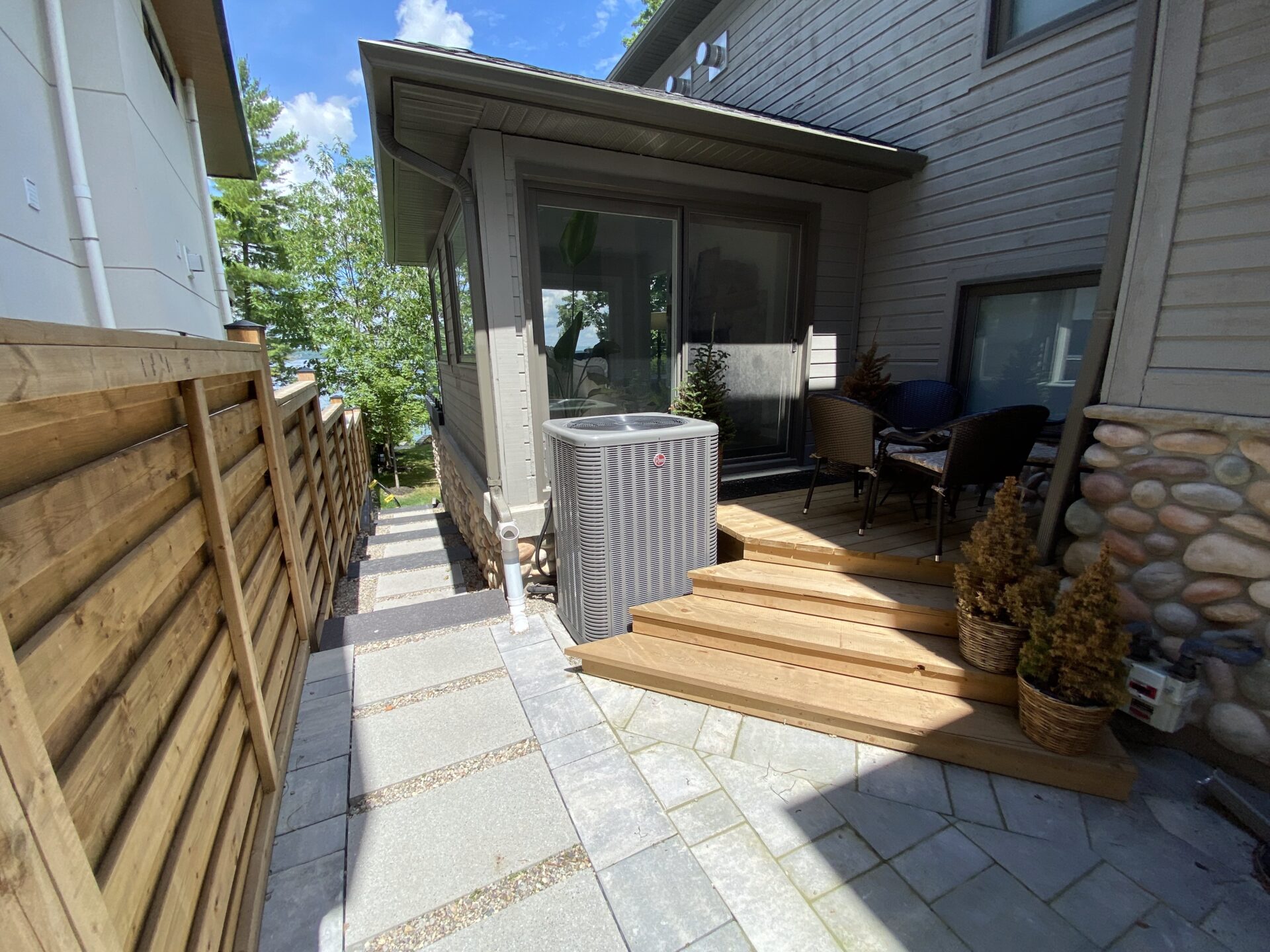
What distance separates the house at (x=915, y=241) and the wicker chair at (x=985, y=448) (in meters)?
0.21

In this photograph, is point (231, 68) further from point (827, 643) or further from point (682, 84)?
point (827, 643)

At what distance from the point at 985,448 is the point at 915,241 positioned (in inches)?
94.6

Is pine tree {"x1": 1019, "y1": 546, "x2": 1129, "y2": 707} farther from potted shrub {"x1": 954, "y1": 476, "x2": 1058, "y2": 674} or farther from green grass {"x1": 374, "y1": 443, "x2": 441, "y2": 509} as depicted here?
green grass {"x1": 374, "y1": 443, "x2": 441, "y2": 509}

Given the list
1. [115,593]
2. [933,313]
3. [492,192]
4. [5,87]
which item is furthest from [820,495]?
[5,87]

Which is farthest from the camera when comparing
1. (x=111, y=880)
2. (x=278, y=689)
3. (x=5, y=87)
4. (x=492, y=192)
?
(x=492, y=192)

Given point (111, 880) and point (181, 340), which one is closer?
point (111, 880)

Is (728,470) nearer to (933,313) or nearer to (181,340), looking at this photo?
(933,313)

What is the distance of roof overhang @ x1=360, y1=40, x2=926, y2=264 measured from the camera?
8.43 ft

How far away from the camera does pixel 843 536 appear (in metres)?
3.08

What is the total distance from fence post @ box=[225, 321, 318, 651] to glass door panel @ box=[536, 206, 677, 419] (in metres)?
1.61

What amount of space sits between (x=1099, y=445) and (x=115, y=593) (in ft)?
10.5

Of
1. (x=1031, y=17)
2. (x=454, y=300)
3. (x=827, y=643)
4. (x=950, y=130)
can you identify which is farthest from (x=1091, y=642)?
(x=454, y=300)

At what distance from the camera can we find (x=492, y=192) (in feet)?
10.5

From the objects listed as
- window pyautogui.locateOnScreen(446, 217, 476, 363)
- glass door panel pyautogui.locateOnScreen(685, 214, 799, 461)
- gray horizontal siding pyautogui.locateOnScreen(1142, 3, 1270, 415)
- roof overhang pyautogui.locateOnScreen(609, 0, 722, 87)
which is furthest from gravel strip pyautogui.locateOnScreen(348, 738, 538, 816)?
roof overhang pyautogui.locateOnScreen(609, 0, 722, 87)
